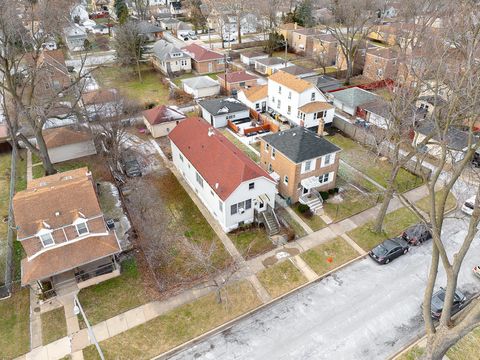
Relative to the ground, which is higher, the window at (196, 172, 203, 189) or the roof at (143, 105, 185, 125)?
the roof at (143, 105, 185, 125)

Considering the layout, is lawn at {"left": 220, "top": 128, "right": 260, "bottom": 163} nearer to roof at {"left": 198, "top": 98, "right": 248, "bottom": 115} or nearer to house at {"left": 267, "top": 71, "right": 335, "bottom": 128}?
roof at {"left": 198, "top": 98, "right": 248, "bottom": 115}

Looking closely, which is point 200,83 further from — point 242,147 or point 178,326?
point 178,326

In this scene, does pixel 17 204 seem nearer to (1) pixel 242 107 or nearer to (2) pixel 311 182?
(2) pixel 311 182

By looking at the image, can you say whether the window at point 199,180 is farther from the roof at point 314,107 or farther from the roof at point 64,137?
the roof at point 314,107

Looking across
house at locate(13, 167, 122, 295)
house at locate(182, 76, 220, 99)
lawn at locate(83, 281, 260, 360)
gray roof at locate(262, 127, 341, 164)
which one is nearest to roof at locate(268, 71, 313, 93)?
house at locate(182, 76, 220, 99)

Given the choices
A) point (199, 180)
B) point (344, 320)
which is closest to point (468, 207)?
point (344, 320)
